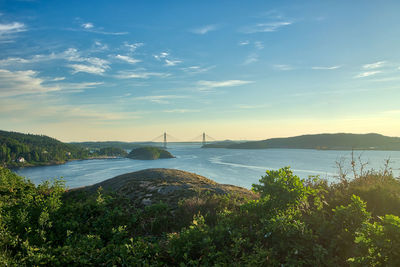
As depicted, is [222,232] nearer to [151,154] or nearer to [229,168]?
[229,168]

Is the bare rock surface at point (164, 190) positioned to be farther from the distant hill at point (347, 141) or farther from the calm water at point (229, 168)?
the distant hill at point (347, 141)

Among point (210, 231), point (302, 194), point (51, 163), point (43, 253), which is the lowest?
point (51, 163)

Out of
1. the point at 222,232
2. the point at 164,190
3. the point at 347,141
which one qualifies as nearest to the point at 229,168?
the point at 347,141

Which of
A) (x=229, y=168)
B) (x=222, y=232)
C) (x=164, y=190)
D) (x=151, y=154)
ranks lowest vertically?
(x=229, y=168)

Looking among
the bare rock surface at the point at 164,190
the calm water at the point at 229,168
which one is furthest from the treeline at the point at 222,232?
the calm water at the point at 229,168

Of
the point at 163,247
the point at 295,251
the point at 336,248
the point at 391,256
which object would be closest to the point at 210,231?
the point at 163,247

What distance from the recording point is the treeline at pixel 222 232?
3.25m

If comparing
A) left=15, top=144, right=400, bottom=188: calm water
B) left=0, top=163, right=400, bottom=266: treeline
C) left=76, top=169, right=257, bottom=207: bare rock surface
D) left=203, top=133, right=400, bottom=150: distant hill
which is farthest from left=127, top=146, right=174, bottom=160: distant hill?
left=0, top=163, right=400, bottom=266: treeline

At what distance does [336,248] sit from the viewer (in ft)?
11.3

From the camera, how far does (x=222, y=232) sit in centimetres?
390

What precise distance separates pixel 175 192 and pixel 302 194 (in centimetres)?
342

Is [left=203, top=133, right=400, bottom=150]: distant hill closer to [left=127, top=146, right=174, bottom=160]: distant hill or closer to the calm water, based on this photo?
the calm water

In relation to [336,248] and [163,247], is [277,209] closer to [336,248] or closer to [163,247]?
[336,248]

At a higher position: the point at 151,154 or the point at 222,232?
the point at 222,232
